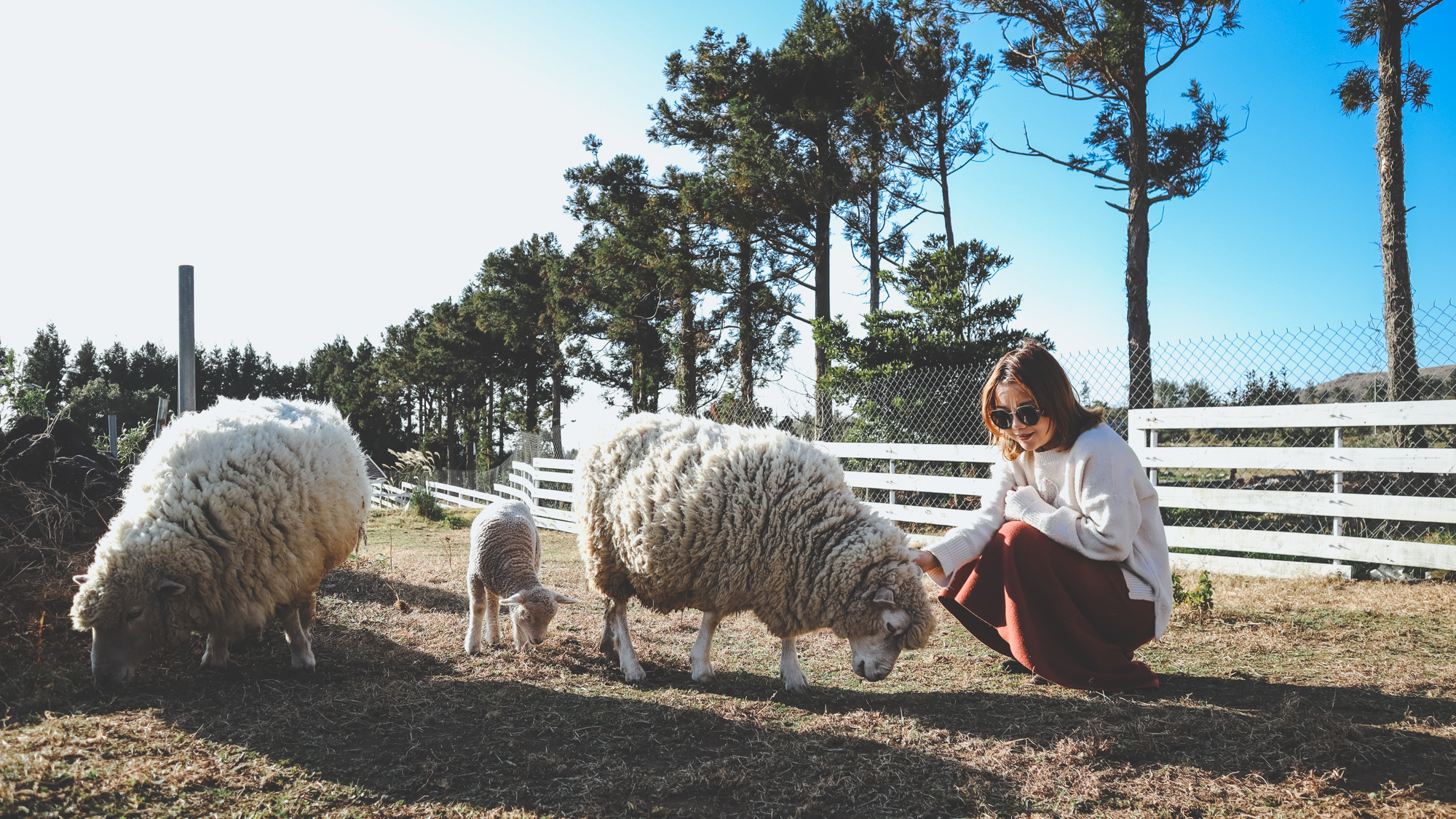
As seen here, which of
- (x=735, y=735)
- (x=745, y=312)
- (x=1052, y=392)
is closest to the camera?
(x=735, y=735)

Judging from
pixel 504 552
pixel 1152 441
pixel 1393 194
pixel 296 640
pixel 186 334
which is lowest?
pixel 296 640

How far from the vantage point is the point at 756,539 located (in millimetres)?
3922

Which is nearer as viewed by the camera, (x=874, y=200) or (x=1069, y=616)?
(x=1069, y=616)

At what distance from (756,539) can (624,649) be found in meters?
1.09

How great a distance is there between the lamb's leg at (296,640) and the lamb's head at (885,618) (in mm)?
3067

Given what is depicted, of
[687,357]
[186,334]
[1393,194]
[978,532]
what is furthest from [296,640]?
[687,357]

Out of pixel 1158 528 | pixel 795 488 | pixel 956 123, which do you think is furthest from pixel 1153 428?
pixel 956 123

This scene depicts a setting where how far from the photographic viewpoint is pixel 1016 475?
379 cm

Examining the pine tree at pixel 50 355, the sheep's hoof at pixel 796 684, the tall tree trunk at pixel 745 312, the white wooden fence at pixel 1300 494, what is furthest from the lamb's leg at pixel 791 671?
the pine tree at pixel 50 355

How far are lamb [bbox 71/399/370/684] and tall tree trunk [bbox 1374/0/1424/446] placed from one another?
10.4 metres

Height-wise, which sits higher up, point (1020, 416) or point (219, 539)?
point (1020, 416)

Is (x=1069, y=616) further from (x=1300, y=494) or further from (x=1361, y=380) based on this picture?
(x=1361, y=380)

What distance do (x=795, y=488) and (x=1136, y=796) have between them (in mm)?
2012

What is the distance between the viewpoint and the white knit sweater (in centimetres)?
335
